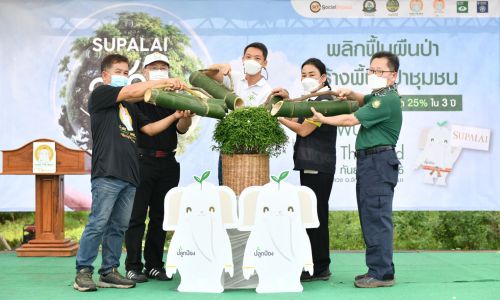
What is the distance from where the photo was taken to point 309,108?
4.84 meters

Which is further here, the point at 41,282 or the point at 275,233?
the point at 41,282

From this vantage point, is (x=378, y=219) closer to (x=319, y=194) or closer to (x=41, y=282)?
(x=319, y=194)

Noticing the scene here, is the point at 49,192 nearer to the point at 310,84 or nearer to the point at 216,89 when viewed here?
the point at 216,89

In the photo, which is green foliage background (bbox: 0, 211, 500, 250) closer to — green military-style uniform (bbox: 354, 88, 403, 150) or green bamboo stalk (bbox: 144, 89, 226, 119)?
green military-style uniform (bbox: 354, 88, 403, 150)

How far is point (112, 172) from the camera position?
4.70m

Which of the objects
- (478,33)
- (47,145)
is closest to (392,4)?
(478,33)

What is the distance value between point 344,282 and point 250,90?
1500mm

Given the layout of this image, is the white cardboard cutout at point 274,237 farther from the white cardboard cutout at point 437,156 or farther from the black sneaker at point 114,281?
the white cardboard cutout at point 437,156

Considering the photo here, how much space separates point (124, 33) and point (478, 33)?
3.33 m

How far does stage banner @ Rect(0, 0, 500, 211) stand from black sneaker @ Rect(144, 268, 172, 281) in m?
1.73

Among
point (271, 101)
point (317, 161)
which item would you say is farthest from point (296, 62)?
point (271, 101)

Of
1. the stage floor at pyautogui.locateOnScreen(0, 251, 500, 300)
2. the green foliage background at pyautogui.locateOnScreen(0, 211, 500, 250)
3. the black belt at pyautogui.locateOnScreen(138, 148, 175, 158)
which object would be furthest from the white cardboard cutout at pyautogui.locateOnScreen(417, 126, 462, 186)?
the black belt at pyautogui.locateOnScreen(138, 148, 175, 158)

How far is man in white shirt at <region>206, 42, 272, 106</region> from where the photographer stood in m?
5.18

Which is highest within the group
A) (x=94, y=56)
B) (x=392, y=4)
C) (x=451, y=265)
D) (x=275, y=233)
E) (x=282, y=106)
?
(x=392, y=4)
